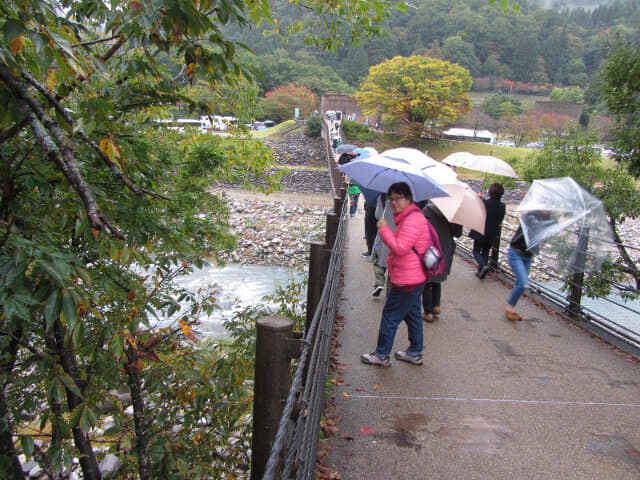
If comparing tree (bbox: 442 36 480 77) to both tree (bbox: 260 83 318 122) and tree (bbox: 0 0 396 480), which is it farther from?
tree (bbox: 0 0 396 480)

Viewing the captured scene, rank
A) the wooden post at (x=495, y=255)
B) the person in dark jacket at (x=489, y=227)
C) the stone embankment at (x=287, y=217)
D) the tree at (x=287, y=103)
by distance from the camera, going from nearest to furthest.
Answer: the person in dark jacket at (x=489, y=227) < the wooden post at (x=495, y=255) < the stone embankment at (x=287, y=217) < the tree at (x=287, y=103)

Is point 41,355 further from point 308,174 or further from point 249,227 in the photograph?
point 308,174

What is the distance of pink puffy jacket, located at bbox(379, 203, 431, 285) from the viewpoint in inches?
144

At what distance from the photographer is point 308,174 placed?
37.7 meters

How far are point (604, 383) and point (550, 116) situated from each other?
7966 centimetres

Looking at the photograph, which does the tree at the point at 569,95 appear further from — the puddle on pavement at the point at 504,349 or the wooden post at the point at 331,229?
the wooden post at the point at 331,229

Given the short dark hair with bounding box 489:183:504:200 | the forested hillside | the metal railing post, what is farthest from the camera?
the forested hillside

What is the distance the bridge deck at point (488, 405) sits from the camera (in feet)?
9.81

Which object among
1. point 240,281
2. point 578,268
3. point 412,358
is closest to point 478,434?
point 412,358

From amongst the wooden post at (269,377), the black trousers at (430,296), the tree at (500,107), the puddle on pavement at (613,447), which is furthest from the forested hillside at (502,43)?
the wooden post at (269,377)

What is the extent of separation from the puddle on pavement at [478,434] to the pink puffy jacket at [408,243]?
43.4 inches

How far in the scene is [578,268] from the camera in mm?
5520

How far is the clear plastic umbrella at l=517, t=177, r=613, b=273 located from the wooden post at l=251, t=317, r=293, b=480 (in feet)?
13.8

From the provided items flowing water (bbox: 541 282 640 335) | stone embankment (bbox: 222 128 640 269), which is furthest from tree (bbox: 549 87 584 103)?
flowing water (bbox: 541 282 640 335)
